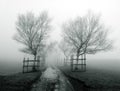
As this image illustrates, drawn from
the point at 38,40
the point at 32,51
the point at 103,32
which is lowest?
the point at 32,51

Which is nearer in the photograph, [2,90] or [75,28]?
[2,90]

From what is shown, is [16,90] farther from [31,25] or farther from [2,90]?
[31,25]

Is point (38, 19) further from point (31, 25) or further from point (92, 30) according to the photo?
point (92, 30)

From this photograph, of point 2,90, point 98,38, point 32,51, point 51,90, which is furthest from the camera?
point 32,51

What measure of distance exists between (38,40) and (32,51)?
117 inches

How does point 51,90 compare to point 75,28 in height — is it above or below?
below

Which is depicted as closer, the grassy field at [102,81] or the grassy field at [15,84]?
the grassy field at [15,84]

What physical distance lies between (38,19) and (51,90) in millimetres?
21612

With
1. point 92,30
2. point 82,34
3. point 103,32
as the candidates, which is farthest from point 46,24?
point 103,32

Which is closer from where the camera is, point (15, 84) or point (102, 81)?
point (15, 84)

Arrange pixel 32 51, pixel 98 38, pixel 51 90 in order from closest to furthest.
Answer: pixel 51 90
pixel 98 38
pixel 32 51

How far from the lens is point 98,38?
2602cm

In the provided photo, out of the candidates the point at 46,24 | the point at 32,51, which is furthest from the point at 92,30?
the point at 32,51

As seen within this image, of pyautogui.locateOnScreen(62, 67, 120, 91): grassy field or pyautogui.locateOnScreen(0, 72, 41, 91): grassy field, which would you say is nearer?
pyautogui.locateOnScreen(0, 72, 41, 91): grassy field
